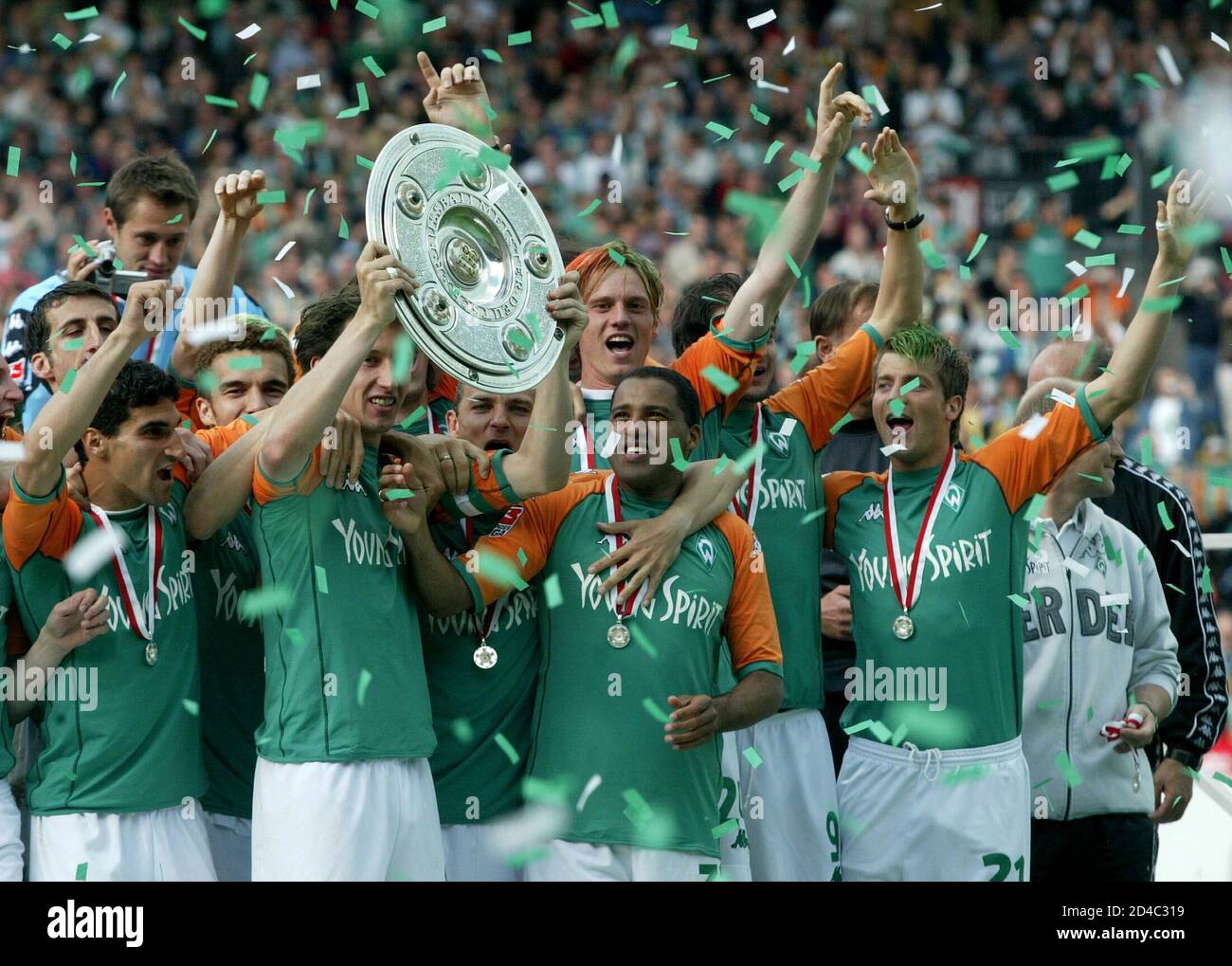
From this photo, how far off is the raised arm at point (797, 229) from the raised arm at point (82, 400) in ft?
4.87

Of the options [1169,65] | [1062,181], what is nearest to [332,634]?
[1062,181]

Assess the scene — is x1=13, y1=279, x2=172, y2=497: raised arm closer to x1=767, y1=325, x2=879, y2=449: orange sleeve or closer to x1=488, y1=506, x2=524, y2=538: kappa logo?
x1=488, y1=506, x2=524, y2=538: kappa logo

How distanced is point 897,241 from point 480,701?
160 centimetres

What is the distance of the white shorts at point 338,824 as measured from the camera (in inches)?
146

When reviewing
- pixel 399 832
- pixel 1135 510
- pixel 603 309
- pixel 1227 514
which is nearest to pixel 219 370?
pixel 603 309

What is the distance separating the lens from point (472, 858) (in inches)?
158

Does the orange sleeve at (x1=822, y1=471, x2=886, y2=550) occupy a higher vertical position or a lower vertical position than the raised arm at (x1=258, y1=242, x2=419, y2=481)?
lower

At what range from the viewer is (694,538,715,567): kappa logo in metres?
4.00

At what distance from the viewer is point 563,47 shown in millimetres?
13398

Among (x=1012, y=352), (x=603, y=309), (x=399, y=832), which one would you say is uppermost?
(x=1012, y=352)

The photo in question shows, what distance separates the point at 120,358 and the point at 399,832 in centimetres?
116

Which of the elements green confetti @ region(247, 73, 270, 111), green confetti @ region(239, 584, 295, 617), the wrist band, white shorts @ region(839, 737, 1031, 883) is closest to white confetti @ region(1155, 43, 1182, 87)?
green confetti @ region(247, 73, 270, 111)

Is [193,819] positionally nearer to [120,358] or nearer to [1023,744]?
[120,358]

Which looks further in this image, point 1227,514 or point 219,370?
point 1227,514
